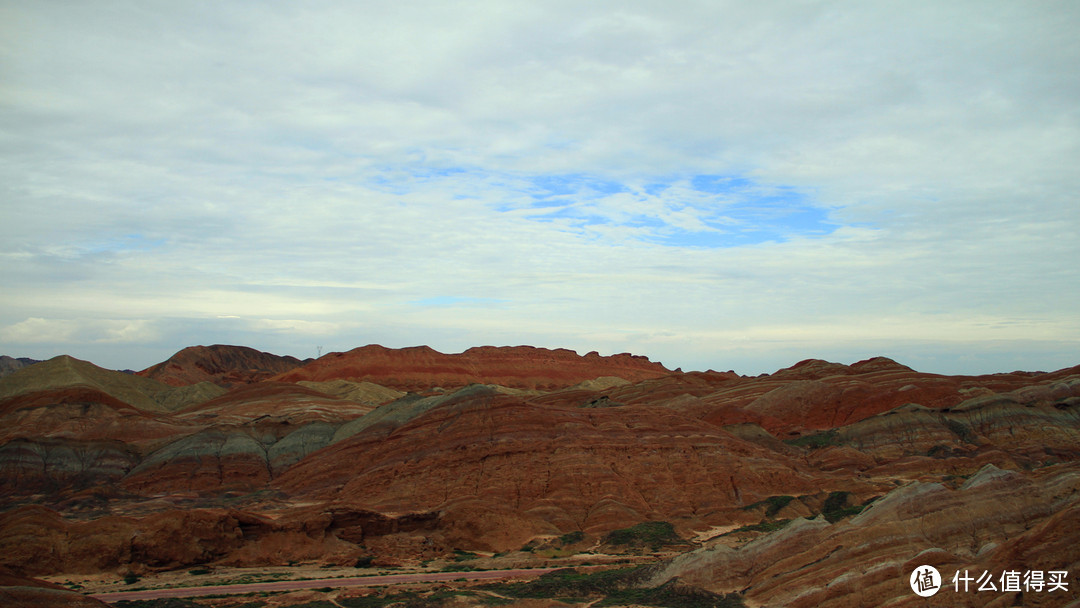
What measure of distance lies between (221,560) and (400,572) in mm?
9097

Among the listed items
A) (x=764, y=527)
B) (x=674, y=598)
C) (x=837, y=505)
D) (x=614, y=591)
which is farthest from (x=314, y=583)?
(x=837, y=505)

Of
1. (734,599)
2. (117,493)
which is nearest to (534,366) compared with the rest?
(117,493)

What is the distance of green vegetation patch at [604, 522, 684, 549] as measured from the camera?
38688mm

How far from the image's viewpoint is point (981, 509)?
79.4 ft

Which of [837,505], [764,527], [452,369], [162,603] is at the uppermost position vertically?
[452,369]

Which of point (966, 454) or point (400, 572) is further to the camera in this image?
point (966, 454)

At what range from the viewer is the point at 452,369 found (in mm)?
175250

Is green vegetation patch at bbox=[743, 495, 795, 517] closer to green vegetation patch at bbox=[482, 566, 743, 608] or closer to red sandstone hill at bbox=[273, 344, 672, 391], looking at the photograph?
green vegetation patch at bbox=[482, 566, 743, 608]

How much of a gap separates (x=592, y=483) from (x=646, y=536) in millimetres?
7790

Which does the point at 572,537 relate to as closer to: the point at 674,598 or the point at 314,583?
the point at 314,583

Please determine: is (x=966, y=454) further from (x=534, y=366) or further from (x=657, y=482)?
(x=534, y=366)

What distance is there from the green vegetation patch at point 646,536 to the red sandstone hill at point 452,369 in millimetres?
115088

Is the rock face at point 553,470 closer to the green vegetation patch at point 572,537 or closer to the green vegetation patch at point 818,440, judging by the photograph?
the green vegetation patch at point 572,537

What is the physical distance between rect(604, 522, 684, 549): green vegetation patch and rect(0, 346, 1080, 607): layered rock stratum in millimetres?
801
